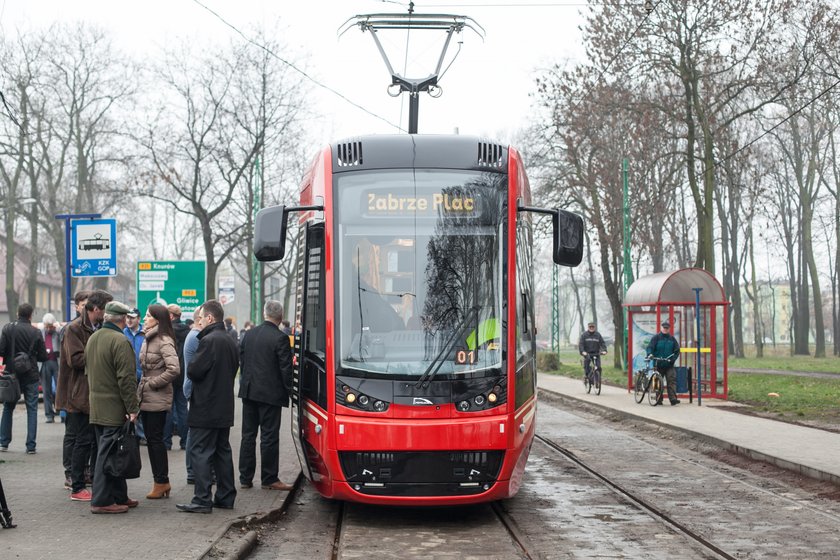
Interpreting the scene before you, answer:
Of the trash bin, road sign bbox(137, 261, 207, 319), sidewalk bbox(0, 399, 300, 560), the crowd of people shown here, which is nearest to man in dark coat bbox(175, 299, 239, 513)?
the crowd of people

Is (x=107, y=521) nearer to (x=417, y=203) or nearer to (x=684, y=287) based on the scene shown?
(x=417, y=203)

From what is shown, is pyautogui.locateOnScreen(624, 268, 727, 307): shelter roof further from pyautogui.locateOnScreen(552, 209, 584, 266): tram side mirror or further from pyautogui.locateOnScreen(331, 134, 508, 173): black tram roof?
pyautogui.locateOnScreen(331, 134, 508, 173): black tram roof

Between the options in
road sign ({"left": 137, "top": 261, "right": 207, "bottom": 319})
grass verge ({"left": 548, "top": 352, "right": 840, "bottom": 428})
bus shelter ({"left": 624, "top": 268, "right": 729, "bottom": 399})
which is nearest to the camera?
grass verge ({"left": 548, "top": 352, "right": 840, "bottom": 428})

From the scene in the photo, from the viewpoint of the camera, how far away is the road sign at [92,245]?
57.3ft

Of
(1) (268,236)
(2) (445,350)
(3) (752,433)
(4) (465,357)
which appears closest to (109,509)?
(1) (268,236)

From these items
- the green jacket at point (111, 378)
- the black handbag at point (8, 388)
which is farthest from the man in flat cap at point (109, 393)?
the black handbag at point (8, 388)

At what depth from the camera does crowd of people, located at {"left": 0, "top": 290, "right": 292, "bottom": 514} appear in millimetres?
9062

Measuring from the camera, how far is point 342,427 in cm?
896

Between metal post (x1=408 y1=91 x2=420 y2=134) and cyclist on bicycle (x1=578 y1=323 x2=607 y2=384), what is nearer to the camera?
metal post (x1=408 y1=91 x2=420 y2=134)

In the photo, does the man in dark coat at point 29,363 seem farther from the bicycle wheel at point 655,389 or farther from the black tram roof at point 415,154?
the bicycle wheel at point 655,389

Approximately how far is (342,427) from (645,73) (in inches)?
891

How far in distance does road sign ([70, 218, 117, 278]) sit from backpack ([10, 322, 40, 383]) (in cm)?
343

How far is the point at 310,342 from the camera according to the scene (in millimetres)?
9695

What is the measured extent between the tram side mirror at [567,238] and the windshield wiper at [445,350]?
89cm
